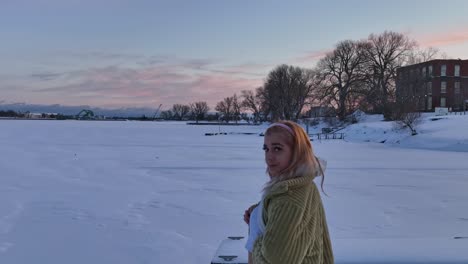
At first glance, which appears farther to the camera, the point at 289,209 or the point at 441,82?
the point at 441,82

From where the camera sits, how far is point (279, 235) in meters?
1.73

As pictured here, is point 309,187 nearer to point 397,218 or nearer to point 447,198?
point 397,218

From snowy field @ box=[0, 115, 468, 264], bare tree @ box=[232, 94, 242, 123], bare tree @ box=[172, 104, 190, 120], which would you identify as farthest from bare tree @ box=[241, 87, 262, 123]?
snowy field @ box=[0, 115, 468, 264]

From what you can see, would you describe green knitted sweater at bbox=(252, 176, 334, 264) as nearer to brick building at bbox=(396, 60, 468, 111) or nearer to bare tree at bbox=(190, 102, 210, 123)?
brick building at bbox=(396, 60, 468, 111)

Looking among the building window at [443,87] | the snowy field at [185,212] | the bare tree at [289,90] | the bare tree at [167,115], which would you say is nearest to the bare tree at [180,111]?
the bare tree at [167,115]

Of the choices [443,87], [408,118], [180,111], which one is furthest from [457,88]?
[180,111]

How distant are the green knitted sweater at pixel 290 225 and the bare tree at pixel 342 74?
72.8 m

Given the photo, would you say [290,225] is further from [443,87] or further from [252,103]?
[252,103]

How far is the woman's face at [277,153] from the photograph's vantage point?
1914 mm

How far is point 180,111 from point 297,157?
579 feet

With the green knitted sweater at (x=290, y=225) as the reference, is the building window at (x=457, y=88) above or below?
above

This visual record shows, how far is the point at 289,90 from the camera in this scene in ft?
298

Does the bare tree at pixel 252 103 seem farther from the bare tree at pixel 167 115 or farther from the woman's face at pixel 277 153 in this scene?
the woman's face at pixel 277 153

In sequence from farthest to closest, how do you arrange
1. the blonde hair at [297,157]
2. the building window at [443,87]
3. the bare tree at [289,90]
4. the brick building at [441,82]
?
the bare tree at [289,90] → the building window at [443,87] → the brick building at [441,82] → the blonde hair at [297,157]
